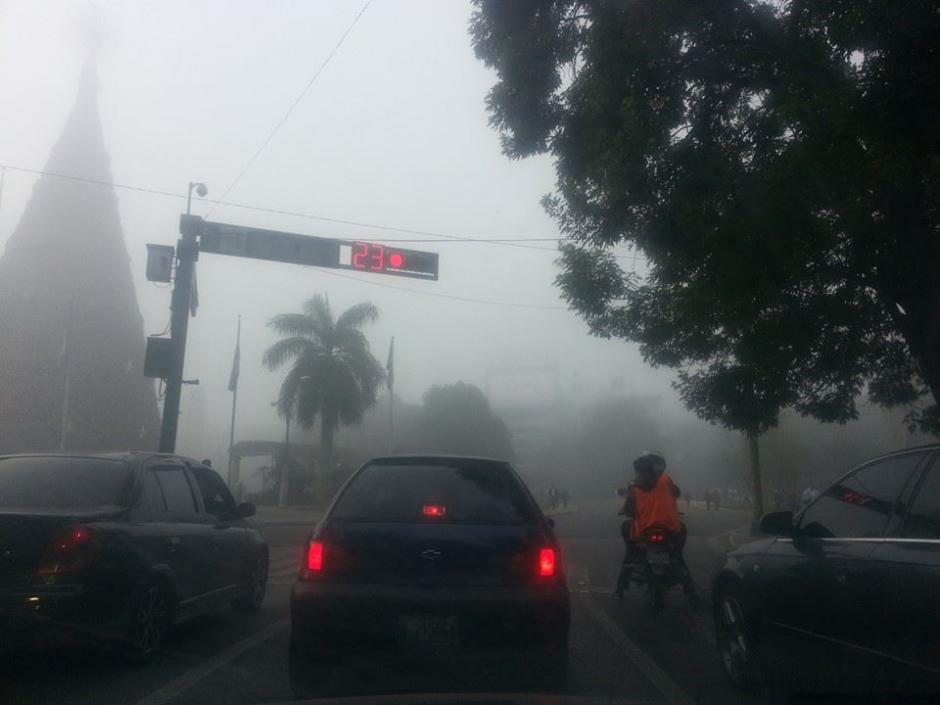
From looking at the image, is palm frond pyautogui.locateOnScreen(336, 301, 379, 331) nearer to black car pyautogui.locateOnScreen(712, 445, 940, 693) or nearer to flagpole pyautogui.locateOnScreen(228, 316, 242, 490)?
flagpole pyautogui.locateOnScreen(228, 316, 242, 490)

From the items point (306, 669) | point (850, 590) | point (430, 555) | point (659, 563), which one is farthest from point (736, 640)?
point (659, 563)

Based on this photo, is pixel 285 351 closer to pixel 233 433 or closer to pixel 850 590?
pixel 233 433

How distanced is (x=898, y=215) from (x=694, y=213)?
2.01 meters

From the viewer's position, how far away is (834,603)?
537 cm

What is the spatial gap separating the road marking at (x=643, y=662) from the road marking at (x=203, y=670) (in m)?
3.02

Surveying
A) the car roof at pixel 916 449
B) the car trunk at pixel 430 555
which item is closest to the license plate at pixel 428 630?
the car trunk at pixel 430 555

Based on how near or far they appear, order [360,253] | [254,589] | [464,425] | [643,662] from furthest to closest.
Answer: [464,425] → [360,253] → [254,589] → [643,662]

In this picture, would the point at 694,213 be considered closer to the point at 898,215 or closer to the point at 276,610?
the point at 898,215

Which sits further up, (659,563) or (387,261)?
(387,261)

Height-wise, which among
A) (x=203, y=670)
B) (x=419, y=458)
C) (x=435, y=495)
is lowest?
(x=203, y=670)

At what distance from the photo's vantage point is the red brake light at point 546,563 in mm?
6090

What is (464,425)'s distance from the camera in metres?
52.1

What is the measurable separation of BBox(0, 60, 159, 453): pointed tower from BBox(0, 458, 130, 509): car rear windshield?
4669cm

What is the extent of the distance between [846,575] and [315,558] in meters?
3.06
